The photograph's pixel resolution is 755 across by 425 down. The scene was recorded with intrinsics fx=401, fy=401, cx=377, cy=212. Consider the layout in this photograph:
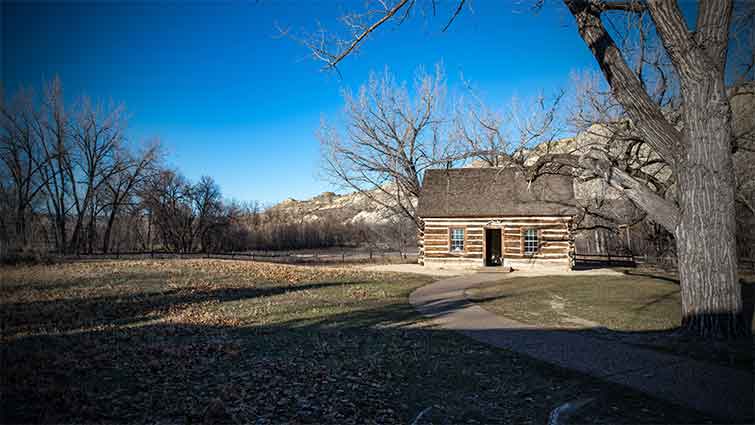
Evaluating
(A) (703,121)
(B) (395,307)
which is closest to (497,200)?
(B) (395,307)

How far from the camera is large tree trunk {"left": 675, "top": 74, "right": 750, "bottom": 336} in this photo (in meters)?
6.60

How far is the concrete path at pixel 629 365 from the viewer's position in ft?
15.0

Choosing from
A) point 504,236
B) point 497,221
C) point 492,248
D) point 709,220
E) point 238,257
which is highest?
point 497,221

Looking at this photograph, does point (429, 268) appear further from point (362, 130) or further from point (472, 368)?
point (472, 368)

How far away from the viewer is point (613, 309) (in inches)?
430

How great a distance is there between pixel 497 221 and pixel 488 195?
1.92 meters

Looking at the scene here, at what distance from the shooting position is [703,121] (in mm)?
6797

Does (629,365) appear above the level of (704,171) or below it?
below

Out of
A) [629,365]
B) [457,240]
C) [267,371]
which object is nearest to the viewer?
[267,371]

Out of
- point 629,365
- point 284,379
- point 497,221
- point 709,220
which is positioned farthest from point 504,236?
point 284,379

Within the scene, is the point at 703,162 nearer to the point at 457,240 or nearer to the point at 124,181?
the point at 457,240

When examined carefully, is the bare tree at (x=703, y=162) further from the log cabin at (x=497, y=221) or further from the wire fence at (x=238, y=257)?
the wire fence at (x=238, y=257)

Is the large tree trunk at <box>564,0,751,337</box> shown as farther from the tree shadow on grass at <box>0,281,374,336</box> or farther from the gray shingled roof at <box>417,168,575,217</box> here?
the gray shingled roof at <box>417,168,575,217</box>

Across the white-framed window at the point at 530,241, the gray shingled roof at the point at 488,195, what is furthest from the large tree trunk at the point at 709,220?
the white-framed window at the point at 530,241
